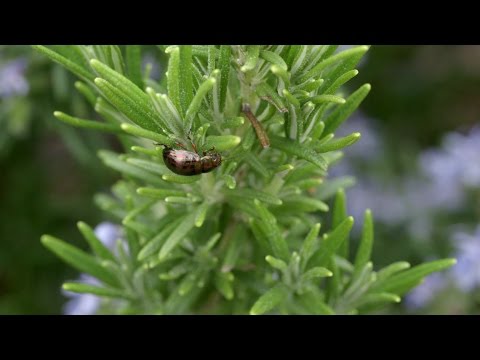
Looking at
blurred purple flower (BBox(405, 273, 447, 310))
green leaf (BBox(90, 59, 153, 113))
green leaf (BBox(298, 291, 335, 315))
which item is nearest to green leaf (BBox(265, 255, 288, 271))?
green leaf (BBox(298, 291, 335, 315))

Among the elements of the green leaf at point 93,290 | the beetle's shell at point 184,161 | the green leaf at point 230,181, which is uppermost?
the green leaf at point 230,181

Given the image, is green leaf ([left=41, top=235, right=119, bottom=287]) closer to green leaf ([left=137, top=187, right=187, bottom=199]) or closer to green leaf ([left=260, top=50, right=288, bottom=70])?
green leaf ([left=137, top=187, right=187, bottom=199])

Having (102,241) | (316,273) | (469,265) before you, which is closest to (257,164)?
(316,273)

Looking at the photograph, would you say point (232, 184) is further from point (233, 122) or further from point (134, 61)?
point (134, 61)

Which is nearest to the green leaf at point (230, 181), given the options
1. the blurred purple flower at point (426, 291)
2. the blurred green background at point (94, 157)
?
the blurred green background at point (94, 157)

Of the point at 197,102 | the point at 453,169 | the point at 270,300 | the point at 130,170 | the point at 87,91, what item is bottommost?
the point at 270,300

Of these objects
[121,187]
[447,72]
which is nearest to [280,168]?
[121,187]

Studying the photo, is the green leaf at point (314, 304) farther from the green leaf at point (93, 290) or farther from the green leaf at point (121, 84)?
the green leaf at point (121, 84)

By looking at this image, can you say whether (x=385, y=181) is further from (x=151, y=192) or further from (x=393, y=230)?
(x=151, y=192)
